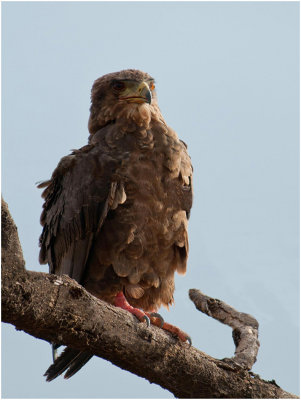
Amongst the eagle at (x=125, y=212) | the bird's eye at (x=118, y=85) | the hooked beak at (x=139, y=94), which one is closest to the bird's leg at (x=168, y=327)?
the eagle at (x=125, y=212)

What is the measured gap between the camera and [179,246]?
586 cm

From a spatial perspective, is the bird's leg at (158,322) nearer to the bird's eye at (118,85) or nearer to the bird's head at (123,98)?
the bird's head at (123,98)

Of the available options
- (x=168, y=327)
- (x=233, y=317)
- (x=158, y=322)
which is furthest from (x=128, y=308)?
(x=233, y=317)

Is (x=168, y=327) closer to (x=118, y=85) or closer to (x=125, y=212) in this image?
(x=125, y=212)

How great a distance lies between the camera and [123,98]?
618cm

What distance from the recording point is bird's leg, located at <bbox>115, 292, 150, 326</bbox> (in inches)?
188

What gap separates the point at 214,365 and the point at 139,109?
2408mm

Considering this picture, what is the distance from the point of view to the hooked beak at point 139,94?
6.03 m

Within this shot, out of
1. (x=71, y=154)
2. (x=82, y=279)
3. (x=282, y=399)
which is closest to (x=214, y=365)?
(x=282, y=399)

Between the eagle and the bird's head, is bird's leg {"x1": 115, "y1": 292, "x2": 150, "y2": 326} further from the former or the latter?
the bird's head

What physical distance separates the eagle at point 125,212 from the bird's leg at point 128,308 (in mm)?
12

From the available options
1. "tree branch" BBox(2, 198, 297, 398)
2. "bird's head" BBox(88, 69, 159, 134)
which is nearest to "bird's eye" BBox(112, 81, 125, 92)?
"bird's head" BBox(88, 69, 159, 134)

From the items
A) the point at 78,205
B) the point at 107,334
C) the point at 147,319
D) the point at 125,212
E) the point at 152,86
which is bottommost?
the point at 107,334

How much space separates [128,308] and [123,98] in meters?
1.98
